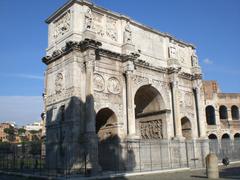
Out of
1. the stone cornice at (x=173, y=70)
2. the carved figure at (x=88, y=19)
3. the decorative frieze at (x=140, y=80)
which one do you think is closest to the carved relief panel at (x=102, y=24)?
the carved figure at (x=88, y=19)

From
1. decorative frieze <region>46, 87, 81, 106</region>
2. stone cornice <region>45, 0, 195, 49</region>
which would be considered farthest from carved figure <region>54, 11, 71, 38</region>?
decorative frieze <region>46, 87, 81, 106</region>

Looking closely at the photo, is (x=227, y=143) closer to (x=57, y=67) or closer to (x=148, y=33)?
(x=148, y=33)

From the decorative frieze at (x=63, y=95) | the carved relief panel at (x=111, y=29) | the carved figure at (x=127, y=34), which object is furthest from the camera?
the carved figure at (x=127, y=34)

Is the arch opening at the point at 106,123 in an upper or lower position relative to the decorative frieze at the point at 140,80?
lower

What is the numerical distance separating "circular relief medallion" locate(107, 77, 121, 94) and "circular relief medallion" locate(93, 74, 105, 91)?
553mm

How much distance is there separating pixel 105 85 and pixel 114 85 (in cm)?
80

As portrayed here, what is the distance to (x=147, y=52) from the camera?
69.4 feet

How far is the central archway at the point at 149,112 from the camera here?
70.4 feet

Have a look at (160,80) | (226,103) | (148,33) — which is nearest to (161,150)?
(160,80)

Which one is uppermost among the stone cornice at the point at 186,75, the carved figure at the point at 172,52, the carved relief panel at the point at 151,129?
the carved figure at the point at 172,52

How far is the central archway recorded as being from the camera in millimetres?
21469

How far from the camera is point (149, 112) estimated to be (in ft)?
73.1

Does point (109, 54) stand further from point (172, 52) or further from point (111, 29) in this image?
point (172, 52)

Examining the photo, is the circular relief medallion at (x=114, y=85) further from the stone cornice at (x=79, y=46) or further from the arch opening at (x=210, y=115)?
the arch opening at (x=210, y=115)
